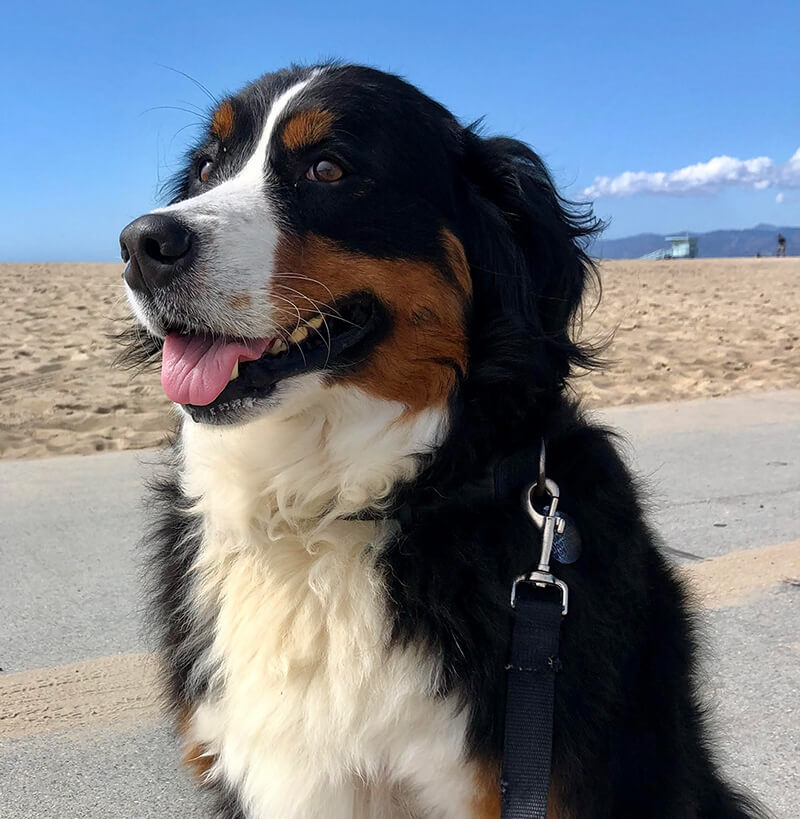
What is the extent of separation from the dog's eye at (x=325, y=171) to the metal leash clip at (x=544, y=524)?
897 millimetres

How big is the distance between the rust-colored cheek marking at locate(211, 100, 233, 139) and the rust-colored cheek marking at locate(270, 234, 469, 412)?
555mm

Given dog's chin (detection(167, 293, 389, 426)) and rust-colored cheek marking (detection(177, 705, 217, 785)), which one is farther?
rust-colored cheek marking (detection(177, 705, 217, 785))

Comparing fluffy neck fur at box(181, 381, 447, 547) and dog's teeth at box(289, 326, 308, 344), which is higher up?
dog's teeth at box(289, 326, 308, 344)

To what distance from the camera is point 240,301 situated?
77.5 inches

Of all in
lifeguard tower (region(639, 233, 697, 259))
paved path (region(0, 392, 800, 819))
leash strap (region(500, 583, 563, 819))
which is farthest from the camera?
lifeguard tower (region(639, 233, 697, 259))

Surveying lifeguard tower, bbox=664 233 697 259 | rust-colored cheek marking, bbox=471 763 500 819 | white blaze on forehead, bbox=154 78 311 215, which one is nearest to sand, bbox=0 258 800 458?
white blaze on forehead, bbox=154 78 311 215

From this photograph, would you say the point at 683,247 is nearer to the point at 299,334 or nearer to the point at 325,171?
the point at 325,171

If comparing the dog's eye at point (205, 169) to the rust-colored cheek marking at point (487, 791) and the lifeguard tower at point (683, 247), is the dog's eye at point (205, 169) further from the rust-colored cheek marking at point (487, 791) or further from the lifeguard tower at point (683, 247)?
the lifeguard tower at point (683, 247)

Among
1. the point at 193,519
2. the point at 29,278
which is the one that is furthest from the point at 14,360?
the point at 29,278

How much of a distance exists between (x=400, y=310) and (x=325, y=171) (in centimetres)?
42

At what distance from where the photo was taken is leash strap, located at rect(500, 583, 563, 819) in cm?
179

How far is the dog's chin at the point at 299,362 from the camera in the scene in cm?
200

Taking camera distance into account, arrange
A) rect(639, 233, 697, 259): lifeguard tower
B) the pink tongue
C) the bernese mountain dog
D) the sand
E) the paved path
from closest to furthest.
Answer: the bernese mountain dog → the pink tongue → the paved path → the sand → rect(639, 233, 697, 259): lifeguard tower

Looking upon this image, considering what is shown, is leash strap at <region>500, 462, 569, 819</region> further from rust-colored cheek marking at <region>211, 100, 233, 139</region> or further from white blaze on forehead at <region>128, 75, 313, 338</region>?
rust-colored cheek marking at <region>211, 100, 233, 139</region>
